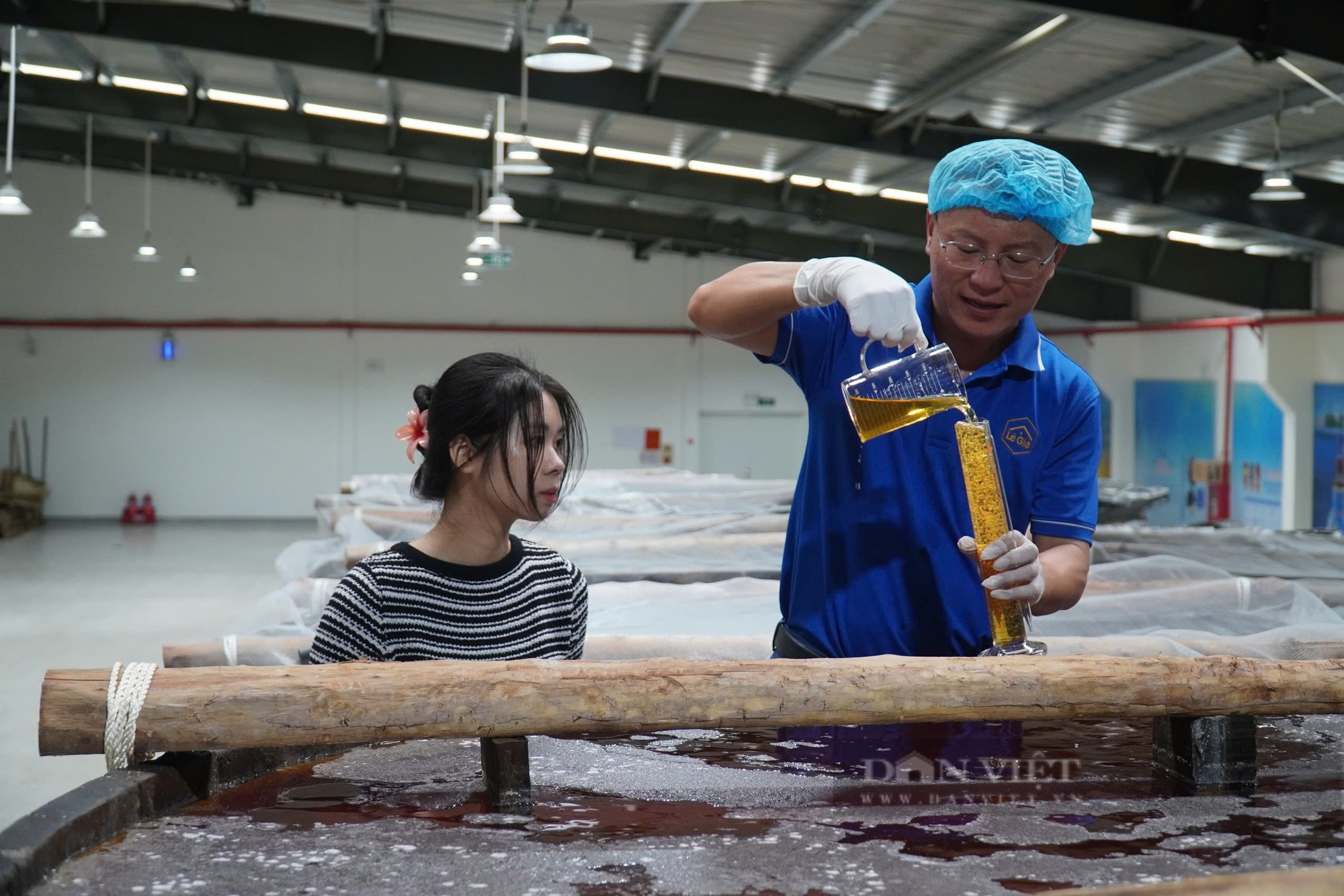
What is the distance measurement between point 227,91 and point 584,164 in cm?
320

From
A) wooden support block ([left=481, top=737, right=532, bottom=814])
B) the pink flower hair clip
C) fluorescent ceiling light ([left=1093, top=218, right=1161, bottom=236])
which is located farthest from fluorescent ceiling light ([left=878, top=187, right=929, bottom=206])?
wooden support block ([left=481, top=737, right=532, bottom=814])

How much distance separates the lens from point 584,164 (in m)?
10.9

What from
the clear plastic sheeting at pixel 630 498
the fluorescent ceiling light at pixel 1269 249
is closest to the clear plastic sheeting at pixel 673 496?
the clear plastic sheeting at pixel 630 498

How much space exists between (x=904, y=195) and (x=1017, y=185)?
9510 millimetres

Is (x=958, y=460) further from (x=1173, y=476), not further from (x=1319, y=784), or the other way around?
(x=1173, y=476)

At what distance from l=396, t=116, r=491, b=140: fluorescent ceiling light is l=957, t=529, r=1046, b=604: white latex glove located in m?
9.46

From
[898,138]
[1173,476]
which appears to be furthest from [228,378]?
[1173,476]

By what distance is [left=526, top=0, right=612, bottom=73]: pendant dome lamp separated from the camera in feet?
15.8

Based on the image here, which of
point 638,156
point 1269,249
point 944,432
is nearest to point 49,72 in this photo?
point 638,156

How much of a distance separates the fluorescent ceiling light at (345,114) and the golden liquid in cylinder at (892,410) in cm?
952

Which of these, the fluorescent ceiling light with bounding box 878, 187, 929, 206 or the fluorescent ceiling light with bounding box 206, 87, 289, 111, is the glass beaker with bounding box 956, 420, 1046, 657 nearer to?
Answer: the fluorescent ceiling light with bounding box 878, 187, 929, 206

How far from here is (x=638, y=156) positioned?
35.5 feet

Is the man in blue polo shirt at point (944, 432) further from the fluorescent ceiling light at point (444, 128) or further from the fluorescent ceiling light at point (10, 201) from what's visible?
the fluorescent ceiling light at point (444, 128)

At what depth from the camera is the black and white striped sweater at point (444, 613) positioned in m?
1.89
